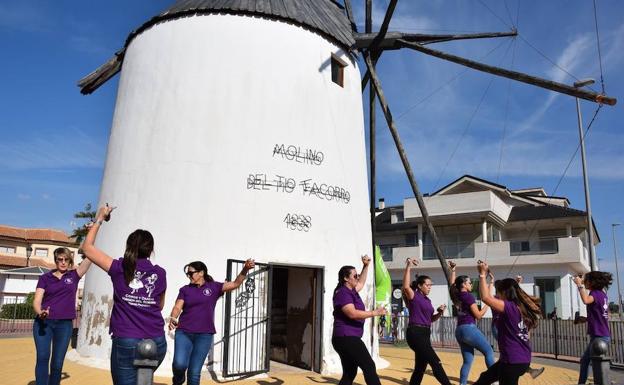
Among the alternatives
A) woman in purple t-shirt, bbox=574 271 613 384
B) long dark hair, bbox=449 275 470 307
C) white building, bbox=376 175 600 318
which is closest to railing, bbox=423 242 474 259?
white building, bbox=376 175 600 318

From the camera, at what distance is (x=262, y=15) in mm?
10453

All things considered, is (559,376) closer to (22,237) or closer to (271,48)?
(271,48)

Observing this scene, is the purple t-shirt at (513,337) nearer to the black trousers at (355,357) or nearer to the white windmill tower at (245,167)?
the black trousers at (355,357)

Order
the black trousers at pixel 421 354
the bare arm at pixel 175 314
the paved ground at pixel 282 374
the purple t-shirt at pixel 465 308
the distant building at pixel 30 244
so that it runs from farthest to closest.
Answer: the distant building at pixel 30 244, the paved ground at pixel 282 374, the purple t-shirt at pixel 465 308, the black trousers at pixel 421 354, the bare arm at pixel 175 314

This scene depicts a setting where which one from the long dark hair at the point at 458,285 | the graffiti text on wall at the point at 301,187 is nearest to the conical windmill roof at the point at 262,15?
the graffiti text on wall at the point at 301,187

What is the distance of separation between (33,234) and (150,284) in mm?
53722

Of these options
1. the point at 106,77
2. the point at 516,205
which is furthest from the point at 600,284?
the point at 516,205

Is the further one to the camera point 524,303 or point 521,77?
point 521,77

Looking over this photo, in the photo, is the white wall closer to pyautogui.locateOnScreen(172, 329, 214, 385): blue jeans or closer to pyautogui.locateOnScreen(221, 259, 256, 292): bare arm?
pyautogui.locateOnScreen(172, 329, 214, 385): blue jeans

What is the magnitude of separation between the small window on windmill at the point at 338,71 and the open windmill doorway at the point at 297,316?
14.1 ft

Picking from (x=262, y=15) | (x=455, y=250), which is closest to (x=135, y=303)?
(x=262, y=15)

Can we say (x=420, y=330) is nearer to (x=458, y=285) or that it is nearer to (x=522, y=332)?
(x=458, y=285)

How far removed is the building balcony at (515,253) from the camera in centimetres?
2723

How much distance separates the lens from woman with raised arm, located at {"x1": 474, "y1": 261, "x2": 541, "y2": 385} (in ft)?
16.9
